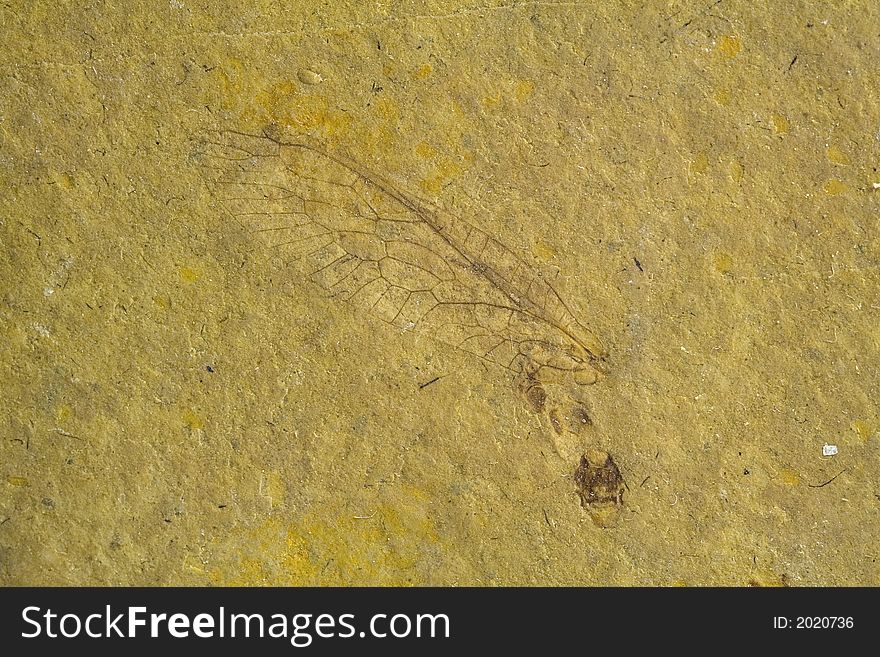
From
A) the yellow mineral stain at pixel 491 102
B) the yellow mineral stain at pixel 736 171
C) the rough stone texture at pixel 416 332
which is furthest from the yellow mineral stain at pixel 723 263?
the yellow mineral stain at pixel 491 102

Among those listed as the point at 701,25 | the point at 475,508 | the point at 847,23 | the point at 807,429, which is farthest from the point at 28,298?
the point at 847,23

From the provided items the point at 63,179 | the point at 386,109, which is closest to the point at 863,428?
the point at 386,109

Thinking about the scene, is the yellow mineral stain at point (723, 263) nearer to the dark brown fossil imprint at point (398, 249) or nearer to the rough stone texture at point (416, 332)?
the rough stone texture at point (416, 332)

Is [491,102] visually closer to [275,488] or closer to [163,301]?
[163,301]

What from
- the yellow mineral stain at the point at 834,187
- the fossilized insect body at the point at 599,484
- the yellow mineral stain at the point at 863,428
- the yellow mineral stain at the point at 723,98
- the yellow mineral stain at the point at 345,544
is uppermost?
the yellow mineral stain at the point at 723,98

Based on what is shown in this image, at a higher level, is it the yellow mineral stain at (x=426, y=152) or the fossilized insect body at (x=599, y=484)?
the yellow mineral stain at (x=426, y=152)
